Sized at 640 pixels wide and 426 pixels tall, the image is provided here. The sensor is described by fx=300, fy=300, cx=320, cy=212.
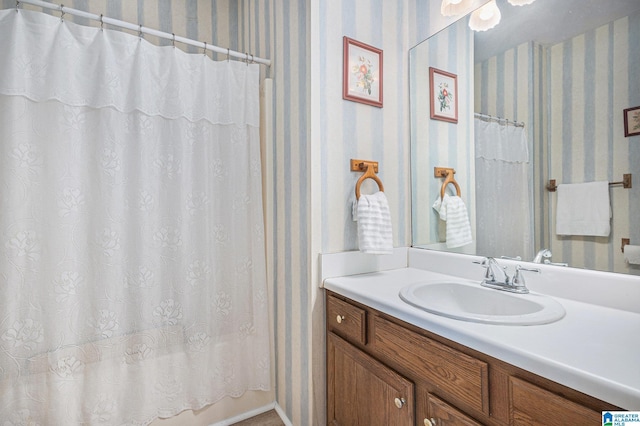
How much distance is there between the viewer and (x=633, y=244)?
0.92 meters

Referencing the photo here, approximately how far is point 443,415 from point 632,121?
1.05 m

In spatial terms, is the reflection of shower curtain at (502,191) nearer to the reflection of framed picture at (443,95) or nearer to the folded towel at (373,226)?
the reflection of framed picture at (443,95)

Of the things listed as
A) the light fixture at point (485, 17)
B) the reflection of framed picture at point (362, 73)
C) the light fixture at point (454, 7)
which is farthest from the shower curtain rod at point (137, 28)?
the light fixture at point (485, 17)

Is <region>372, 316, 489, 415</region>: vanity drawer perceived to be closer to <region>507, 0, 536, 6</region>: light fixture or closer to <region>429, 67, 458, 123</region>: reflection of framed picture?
<region>429, 67, 458, 123</region>: reflection of framed picture

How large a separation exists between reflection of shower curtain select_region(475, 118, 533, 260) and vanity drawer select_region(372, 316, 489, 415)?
615 mm

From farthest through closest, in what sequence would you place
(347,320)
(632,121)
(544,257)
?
(347,320) → (544,257) → (632,121)

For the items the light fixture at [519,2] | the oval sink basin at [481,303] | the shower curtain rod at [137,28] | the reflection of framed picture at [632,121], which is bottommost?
the oval sink basin at [481,303]

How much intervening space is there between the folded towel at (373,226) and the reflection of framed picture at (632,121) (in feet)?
2.78

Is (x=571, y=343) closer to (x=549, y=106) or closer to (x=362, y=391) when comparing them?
(x=362, y=391)

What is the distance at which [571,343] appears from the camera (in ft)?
2.27

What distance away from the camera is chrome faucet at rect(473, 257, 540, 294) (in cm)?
111

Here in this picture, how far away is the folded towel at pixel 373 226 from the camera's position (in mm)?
1365

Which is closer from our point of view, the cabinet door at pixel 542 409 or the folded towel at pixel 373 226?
the cabinet door at pixel 542 409

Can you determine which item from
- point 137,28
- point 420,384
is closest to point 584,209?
point 420,384
